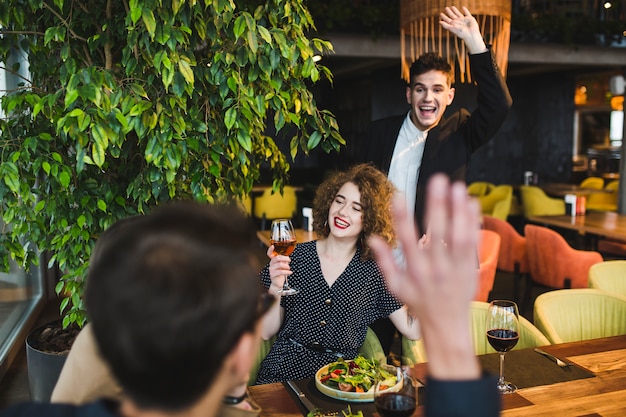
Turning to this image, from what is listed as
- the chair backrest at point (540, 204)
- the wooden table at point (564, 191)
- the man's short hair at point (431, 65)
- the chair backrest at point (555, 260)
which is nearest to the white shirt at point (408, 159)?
the man's short hair at point (431, 65)

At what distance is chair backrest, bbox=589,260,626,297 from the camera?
353 cm

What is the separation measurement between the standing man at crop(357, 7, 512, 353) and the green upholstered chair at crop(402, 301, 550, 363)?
43 cm

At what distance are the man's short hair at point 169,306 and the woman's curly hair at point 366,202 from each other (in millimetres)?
1842

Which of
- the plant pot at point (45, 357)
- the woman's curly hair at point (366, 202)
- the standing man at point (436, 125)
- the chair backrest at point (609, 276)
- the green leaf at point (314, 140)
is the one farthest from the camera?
the chair backrest at point (609, 276)

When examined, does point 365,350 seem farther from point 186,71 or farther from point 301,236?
point 301,236

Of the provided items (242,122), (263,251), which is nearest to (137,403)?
(242,122)

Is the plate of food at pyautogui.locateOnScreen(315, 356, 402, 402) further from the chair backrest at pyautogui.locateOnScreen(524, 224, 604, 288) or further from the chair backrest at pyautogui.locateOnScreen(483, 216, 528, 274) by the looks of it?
the chair backrest at pyautogui.locateOnScreen(483, 216, 528, 274)

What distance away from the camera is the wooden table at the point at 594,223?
17.5 ft

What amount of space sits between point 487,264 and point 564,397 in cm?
255

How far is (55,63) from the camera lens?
8.45 feet

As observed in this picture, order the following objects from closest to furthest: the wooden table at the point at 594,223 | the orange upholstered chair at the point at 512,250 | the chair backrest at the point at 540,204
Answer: the wooden table at the point at 594,223 < the orange upholstered chair at the point at 512,250 < the chair backrest at the point at 540,204

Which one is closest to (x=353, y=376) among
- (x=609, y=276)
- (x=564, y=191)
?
(x=609, y=276)

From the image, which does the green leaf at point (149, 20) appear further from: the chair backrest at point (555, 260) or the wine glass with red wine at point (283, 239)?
the chair backrest at point (555, 260)

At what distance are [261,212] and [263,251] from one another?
1546 mm
